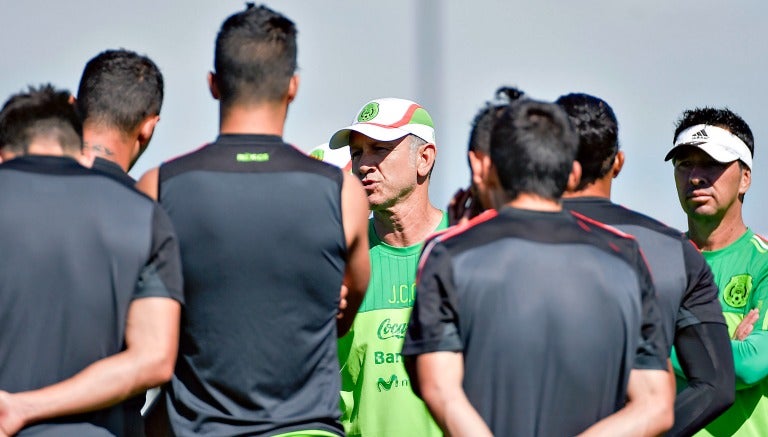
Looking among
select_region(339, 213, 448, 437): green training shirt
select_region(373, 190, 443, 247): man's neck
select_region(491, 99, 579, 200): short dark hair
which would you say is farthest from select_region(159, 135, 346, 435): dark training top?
select_region(373, 190, 443, 247): man's neck

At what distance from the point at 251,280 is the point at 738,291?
2.51m

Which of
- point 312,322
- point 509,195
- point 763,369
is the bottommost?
point 763,369

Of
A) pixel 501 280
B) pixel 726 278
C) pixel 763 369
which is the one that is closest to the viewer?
pixel 501 280

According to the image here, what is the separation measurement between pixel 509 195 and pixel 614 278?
0.38m

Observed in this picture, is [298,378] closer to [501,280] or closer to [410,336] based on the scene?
[410,336]

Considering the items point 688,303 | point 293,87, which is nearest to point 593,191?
point 688,303

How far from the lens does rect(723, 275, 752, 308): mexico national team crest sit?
540cm

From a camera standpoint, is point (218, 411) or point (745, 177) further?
point (745, 177)

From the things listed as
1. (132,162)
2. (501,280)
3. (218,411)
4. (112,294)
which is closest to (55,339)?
(112,294)

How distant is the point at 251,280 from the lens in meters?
3.83

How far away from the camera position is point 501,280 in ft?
11.5

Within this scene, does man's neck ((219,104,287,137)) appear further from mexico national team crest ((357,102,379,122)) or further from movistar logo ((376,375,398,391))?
mexico national team crest ((357,102,379,122))

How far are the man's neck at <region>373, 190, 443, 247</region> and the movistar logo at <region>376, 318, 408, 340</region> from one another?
414 mm

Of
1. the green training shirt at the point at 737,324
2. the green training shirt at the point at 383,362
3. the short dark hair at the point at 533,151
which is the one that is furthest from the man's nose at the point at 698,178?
the short dark hair at the point at 533,151
